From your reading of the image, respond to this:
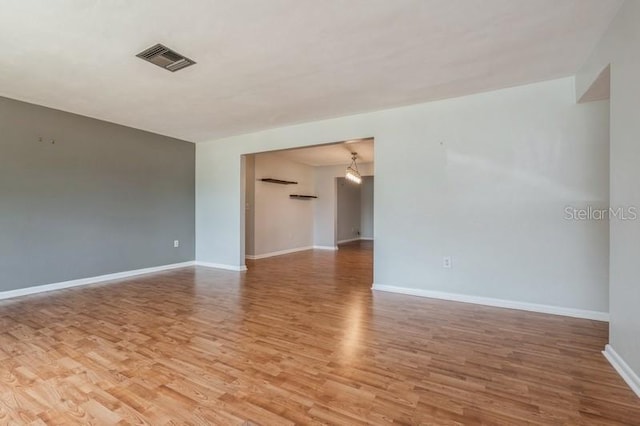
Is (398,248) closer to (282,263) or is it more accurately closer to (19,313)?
(282,263)

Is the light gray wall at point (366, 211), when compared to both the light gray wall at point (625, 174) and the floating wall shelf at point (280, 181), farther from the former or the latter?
the light gray wall at point (625, 174)

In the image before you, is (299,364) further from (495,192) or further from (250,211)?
(250,211)

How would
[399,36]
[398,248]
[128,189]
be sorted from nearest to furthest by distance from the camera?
[399,36] < [398,248] < [128,189]

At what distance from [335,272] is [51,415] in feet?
13.6

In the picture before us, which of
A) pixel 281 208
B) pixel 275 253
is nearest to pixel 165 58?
pixel 281 208

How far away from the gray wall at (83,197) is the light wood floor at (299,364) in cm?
76

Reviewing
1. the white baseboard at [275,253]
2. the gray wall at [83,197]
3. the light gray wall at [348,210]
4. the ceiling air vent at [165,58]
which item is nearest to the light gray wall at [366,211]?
the light gray wall at [348,210]

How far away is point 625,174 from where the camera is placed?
1.97 m

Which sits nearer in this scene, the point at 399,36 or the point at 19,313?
the point at 399,36

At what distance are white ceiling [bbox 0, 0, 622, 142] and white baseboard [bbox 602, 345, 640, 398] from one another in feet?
7.88

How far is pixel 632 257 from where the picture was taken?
1867mm

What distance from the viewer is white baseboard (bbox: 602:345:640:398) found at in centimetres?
180

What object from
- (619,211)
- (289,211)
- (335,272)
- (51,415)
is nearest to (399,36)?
(619,211)

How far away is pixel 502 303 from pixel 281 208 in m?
5.43
